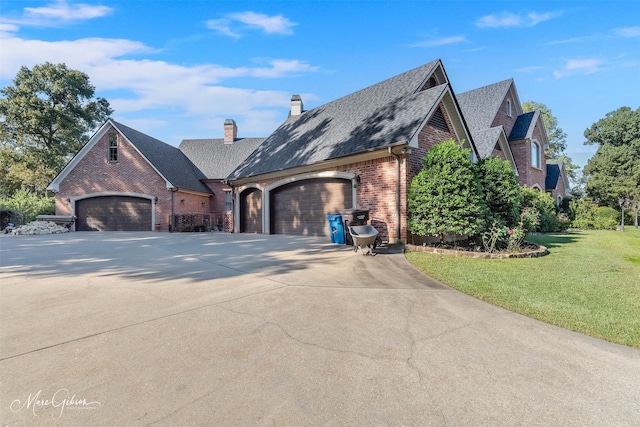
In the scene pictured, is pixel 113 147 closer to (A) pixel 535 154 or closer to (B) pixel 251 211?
(B) pixel 251 211

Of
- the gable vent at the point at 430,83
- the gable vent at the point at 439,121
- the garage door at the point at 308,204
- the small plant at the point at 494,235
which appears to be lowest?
the small plant at the point at 494,235

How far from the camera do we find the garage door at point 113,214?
19344mm

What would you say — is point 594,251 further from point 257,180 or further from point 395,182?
point 257,180

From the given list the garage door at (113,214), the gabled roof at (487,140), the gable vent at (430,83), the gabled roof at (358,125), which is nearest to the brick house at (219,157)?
the garage door at (113,214)

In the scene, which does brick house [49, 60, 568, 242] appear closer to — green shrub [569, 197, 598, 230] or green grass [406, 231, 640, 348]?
green shrub [569, 197, 598, 230]

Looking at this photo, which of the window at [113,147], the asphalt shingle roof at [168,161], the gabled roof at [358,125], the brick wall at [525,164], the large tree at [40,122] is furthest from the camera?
the large tree at [40,122]

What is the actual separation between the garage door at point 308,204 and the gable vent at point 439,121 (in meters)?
3.83

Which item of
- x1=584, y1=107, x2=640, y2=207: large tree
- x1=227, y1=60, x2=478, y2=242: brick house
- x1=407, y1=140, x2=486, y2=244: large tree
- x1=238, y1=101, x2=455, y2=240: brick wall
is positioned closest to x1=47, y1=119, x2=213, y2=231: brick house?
x1=227, y1=60, x2=478, y2=242: brick house

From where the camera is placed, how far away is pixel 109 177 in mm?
19703

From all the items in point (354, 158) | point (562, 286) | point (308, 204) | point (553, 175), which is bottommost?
point (562, 286)

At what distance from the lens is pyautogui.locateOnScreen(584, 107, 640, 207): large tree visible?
27891 mm

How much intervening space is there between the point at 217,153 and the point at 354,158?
20.3 meters

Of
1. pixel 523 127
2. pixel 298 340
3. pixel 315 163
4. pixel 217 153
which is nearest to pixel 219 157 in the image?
pixel 217 153

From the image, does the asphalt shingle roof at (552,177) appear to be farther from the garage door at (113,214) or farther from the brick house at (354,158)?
the garage door at (113,214)
